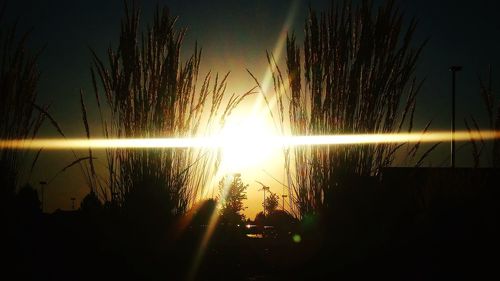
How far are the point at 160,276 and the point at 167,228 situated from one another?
1.16 ft

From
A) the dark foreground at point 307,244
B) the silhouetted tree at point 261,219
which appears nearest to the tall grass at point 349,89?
the dark foreground at point 307,244

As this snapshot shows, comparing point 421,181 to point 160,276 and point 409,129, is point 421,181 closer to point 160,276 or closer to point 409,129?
point 409,129

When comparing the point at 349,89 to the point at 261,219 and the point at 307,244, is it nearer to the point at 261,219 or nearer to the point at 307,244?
the point at 307,244

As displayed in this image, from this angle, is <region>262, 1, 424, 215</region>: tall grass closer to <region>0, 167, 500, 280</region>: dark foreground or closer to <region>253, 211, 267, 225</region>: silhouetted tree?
<region>0, 167, 500, 280</region>: dark foreground

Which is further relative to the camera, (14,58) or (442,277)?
(14,58)

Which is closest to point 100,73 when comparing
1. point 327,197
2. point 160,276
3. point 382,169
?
point 160,276

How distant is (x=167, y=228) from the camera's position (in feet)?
7.84

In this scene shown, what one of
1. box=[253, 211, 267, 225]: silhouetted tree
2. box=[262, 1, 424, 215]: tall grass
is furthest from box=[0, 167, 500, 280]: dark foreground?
box=[253, 211, 267, 225]: silhouetted tree

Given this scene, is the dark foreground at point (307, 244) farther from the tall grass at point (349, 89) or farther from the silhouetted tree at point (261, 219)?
the silhouetted tree at point (261, 219)

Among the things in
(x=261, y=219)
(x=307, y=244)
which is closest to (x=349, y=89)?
(x=307, y=244)

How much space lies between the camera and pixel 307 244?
2.27 metres

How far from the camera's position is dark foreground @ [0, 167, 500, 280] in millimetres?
1985

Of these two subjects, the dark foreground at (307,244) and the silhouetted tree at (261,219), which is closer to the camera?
the dark foreground at (307,244)

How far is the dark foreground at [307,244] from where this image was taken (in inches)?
78.2
